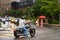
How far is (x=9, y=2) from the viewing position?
13488cm

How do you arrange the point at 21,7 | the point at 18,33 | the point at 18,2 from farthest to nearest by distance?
the point at 18,2 → the point at 21,7 → the point at 18,33

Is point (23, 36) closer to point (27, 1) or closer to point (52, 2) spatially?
point (52, 2)

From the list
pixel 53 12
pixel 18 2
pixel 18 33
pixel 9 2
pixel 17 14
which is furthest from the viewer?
pixel 9 2

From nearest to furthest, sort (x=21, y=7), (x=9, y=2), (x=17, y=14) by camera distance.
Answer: (x=17, y=14) < (x=21, y=7) < (x=9, y=2)

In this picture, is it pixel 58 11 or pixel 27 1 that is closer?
pixel 58 11

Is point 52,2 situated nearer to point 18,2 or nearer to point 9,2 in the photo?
point 18,2

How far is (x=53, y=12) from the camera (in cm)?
4531

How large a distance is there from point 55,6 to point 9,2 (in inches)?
3566

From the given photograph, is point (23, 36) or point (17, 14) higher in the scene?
point (23, 36)

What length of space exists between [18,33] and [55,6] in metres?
27.2

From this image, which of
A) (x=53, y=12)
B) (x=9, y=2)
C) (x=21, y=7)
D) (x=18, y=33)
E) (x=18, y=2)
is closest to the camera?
(x=18, y=33)

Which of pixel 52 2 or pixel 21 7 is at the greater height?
pixel 52 2

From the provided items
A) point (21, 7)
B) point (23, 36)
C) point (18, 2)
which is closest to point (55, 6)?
point (23, 36)

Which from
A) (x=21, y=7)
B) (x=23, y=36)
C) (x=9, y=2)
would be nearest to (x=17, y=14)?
(x=21, y=7)
